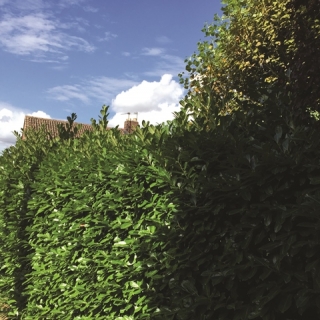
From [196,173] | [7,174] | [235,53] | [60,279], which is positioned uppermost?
Result: [235,53]

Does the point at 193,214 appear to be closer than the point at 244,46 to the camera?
Yes

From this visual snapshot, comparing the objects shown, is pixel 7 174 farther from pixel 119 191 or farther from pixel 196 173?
pixel 196 173

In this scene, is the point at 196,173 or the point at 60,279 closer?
the point at 196,173

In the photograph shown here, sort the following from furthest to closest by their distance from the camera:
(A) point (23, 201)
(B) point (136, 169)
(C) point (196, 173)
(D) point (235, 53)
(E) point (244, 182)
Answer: (D) point (235, 53) < (A) point (23, 201) < (B) point (136, 169) < (C) point (196, 173) < (E) point (244, 182)

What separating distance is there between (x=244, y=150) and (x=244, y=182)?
32 cm

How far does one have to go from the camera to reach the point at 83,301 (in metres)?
4.81

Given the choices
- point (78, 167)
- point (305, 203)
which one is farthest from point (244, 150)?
point (78, 167)

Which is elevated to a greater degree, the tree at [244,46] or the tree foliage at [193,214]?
the tree at [244,46]

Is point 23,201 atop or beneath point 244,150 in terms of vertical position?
atop

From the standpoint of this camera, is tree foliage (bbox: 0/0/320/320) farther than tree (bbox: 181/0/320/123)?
No

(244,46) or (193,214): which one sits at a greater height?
(244,46)

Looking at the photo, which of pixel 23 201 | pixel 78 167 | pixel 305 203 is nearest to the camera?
pixel 305 203

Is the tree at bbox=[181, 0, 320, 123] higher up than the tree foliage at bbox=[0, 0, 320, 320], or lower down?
higher up

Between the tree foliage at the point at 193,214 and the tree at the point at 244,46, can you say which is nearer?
the tree foliage at the point at 193,214
